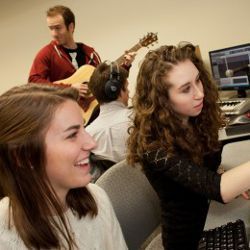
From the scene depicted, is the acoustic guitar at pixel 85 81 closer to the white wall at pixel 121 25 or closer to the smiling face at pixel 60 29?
the smiling face at pixel 60 29

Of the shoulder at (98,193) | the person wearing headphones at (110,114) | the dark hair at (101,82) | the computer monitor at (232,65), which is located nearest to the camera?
the shoulder at (98,193)

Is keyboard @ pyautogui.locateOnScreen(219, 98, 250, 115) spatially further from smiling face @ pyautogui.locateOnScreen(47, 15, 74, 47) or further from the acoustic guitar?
smiling face @ pyautogui.locateOnScreen(47, 15, 74, 47)

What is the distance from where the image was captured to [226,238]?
0.82m

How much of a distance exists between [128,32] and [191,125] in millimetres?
2170

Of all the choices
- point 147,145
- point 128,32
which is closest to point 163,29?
point 128,32

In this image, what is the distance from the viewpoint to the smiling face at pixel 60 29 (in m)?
2.79

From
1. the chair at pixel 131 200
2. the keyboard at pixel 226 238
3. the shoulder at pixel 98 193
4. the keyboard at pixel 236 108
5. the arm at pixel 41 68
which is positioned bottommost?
the keyboard at pixel 236 108

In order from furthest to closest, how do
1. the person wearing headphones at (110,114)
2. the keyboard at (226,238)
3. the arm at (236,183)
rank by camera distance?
the person wearing headphones at (110,114)
the arm at (236,183)
the keyboard at (226,238)

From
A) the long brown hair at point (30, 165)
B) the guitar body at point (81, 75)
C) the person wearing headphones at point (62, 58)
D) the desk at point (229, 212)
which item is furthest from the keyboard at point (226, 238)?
the guitar body at point (81, 75)

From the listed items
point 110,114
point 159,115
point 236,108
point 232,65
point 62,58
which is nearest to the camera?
point 159,115

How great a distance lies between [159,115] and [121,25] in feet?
7.55

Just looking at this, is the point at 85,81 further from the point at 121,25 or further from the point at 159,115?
the point at 159,115

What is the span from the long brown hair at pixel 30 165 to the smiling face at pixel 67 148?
0.02 metres

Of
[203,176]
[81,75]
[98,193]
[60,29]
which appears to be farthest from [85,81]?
[203,176]
